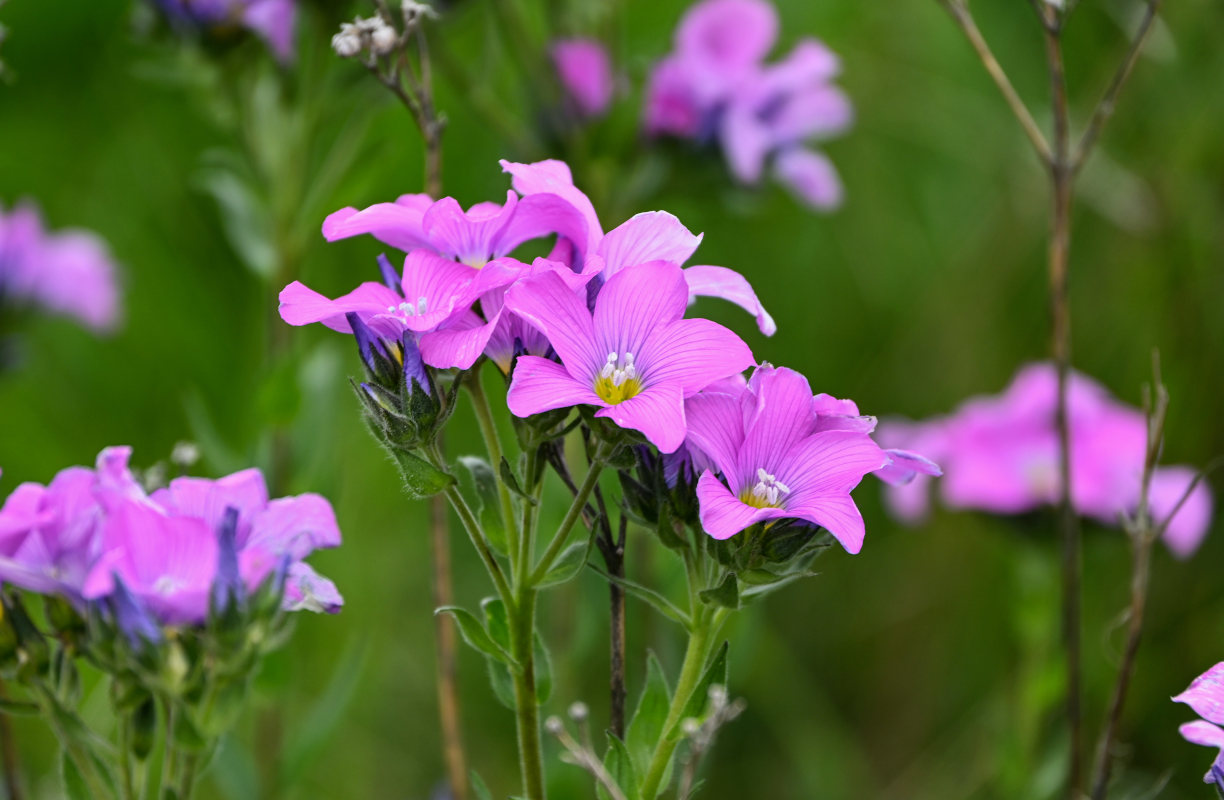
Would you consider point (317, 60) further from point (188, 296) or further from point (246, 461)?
point (188, 296)

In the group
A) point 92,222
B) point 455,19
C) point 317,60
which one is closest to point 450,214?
point 317,60

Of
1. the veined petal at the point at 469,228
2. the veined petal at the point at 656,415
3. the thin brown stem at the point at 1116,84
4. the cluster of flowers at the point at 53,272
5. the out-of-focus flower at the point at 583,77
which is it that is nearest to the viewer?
the veined petal at the point at 656,415

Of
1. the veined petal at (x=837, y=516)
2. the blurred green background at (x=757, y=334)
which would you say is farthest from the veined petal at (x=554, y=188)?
the blurred green background at (x=757, y=334)

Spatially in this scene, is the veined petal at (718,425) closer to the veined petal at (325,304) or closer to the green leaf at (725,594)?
the green leaf at (725,594)

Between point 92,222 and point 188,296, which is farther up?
point 92,222

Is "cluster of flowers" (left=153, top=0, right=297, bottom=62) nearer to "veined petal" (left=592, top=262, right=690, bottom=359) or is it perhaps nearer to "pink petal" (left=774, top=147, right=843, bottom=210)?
"pink petal" (left=774, top=147, right=843, bottom=210)
